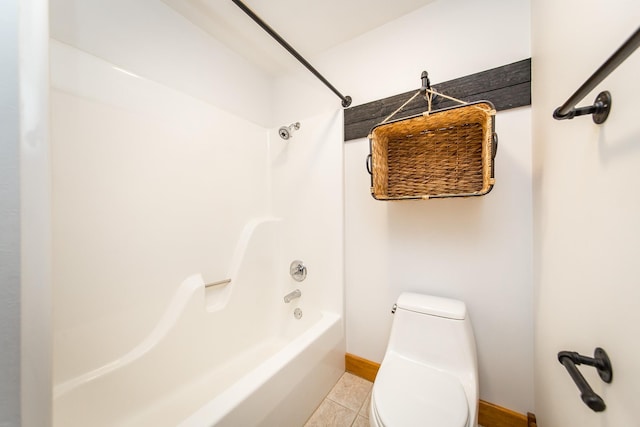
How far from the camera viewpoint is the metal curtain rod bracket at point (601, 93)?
0.36 metres

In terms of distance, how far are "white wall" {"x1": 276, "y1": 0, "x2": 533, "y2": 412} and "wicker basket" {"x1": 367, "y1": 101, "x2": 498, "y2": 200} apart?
9 centimetres

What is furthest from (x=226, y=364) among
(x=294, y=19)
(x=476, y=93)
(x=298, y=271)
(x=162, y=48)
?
(x=294, y=19)

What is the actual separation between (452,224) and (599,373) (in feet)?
2.78

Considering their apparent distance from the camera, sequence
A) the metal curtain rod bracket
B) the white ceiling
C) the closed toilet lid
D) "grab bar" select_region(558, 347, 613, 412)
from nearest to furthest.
→ the metal curtain rod bracket < "grab bar" select_region(558, 347, 613, 412) < the closed toilet lid < the white ceiling

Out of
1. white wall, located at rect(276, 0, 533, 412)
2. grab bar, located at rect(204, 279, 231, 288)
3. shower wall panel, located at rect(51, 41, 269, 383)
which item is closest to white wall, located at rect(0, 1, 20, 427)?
shower wall panel, located at rect(51, 41, 269, 383)

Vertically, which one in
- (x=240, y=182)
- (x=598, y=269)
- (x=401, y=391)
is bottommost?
(x=401, y=391)

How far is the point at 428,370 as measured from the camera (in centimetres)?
113

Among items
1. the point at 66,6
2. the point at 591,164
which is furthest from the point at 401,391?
the point at 66,6

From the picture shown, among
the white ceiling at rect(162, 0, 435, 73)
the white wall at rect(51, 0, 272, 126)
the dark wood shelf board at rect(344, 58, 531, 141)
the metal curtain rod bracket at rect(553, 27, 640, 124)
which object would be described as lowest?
the metal curtain rod bracket at rect(553, 27, 640, 124)

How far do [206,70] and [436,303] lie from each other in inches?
85.3

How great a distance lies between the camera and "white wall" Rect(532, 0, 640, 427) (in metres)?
0.48

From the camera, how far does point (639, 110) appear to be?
439 mm

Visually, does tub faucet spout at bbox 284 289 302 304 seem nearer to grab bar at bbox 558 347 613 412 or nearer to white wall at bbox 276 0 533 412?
white wall at bbox 276 0 533 412

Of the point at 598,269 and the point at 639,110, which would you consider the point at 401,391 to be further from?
the point at 639,110
